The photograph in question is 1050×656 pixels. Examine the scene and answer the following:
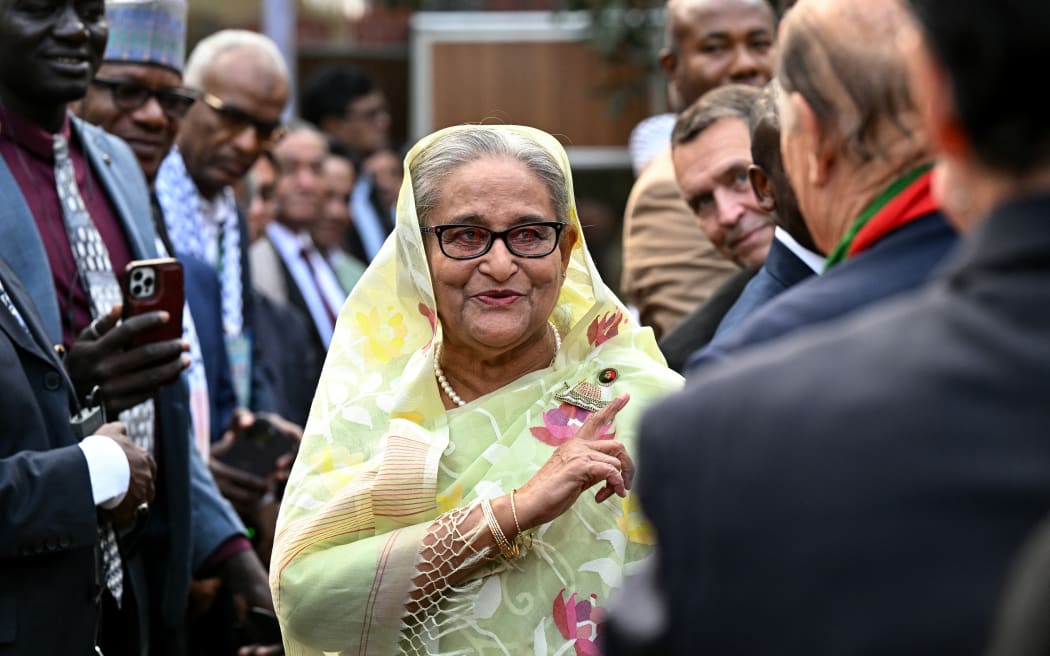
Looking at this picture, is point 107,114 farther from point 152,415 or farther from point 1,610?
point 1,610

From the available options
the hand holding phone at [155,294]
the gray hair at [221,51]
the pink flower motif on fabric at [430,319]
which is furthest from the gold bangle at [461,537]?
the gray hair at [221,51]

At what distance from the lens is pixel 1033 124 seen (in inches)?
61.8

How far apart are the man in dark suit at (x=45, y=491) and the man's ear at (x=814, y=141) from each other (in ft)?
7.49

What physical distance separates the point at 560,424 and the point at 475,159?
0.66 meters

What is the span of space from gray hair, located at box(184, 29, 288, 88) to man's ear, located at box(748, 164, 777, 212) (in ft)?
12.3

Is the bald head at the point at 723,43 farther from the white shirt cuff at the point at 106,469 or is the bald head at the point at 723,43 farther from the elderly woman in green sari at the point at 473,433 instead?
the white shirt cuff at the point at 106,469

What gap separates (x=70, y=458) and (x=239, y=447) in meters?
1.73

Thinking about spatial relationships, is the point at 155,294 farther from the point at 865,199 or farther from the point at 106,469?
the point at 865,199

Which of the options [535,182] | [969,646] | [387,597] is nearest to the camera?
[969,646]

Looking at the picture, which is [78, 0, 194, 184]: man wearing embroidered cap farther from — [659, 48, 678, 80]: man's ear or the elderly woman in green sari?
the elderly woman in green sari

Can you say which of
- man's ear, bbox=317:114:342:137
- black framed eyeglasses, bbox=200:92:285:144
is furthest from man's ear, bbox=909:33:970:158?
man's ear, bbox=317:114:342:137

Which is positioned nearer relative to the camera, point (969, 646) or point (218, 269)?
point (969, 646)

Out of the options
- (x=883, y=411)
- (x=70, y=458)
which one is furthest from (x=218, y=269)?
(x=883, y=411)

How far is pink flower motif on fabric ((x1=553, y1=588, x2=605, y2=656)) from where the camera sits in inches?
132
